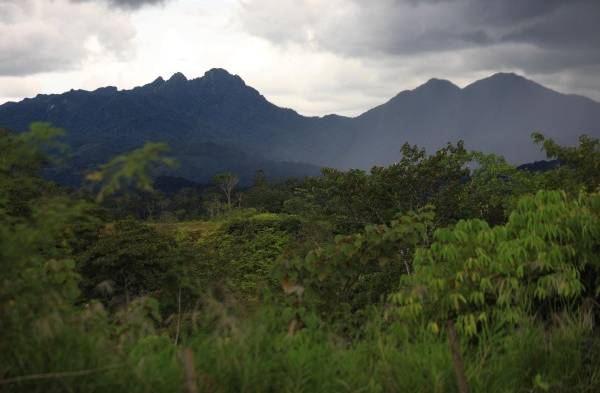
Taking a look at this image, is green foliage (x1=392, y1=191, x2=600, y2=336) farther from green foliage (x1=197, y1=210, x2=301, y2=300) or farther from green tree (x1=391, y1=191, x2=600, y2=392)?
green foliage (x1=197, y1=210, x2=301, y2=300)

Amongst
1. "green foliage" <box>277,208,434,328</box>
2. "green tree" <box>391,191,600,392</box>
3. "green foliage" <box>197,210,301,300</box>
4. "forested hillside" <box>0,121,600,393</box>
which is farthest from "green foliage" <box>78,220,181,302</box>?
"green tree" <box>391,191,600,392</box>

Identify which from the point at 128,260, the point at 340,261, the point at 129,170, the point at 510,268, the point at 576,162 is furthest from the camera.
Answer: the point at 576,162

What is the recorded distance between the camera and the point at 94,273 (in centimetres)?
2214

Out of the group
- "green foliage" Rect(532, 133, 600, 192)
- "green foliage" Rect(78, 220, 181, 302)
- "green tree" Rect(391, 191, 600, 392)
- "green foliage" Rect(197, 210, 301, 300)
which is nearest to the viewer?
"green tree" Rect(391, 191, 600, 392)

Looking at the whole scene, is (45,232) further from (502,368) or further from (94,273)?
(94,273)

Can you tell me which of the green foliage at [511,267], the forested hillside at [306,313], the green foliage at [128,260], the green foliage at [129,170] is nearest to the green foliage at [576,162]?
the green foliage at [128,260]

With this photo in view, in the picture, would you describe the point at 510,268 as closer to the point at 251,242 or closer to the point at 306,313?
the point at 306,313

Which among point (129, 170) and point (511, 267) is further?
point (511, 267)

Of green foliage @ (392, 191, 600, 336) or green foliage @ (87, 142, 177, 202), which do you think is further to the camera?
green foliage @ (392, 191, 600, 336)

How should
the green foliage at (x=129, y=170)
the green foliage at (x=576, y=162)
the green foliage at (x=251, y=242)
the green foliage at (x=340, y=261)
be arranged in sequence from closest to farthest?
the green foliage at (x=129, y=170) < the green foliage at (x=340, y=261) < the green foliage at (x=576, y=162) < the green foliage at (x=251, y=242)

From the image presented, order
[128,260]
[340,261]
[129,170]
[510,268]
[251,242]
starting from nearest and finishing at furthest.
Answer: [129,170] < [510,268] < [340,261] < [128,260] < [251,242]

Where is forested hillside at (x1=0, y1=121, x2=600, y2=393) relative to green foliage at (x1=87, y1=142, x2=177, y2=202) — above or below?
below

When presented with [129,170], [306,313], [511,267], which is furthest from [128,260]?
[129,170]

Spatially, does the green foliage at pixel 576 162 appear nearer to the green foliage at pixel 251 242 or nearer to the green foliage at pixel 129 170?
the green foliage at pixel 251 242
